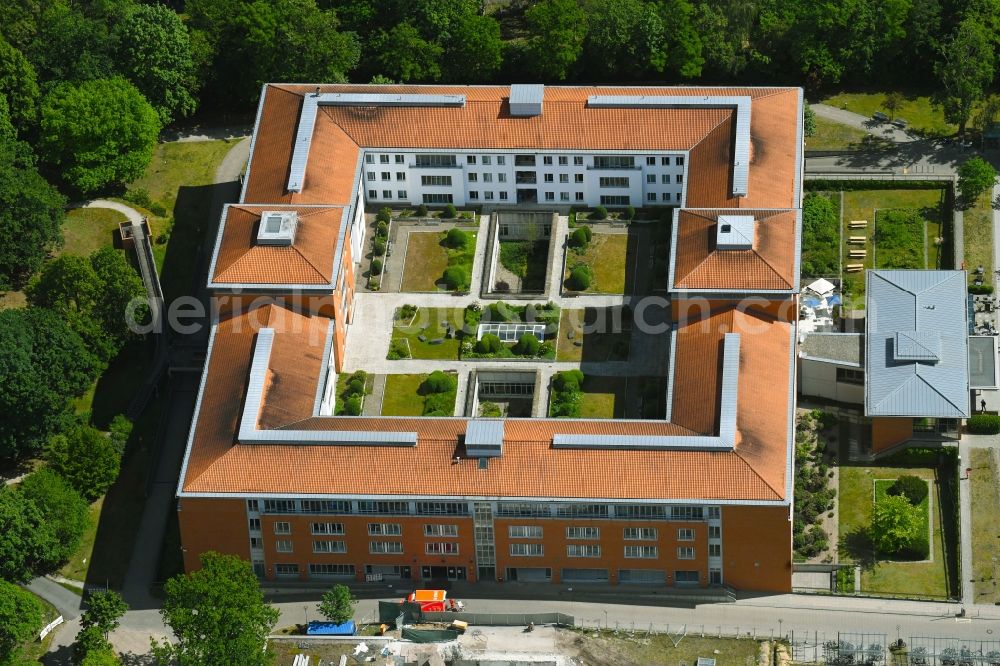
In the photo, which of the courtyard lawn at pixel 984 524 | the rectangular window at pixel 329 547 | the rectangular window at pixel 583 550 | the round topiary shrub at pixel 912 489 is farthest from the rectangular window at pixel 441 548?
the courtyard lawn at pixel 984 524

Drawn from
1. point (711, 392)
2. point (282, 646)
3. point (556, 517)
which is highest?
point (711, 392)

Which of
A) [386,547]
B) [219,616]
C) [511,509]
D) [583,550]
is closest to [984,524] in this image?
[583,550]

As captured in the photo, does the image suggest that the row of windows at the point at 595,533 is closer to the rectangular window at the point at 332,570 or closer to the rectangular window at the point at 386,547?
the rectangular window at the point at 386,547

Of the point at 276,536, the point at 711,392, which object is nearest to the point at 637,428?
the point at 711,392

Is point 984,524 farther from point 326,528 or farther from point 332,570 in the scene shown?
point 326,528

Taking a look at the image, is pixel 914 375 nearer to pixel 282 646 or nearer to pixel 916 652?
pixel 916 652

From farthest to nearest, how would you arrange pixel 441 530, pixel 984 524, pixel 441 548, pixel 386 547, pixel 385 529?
pixel 984 524
pixel 386 547
pixel 441 548
pixel 385 529
pixel 441 530

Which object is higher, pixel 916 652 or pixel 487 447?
pixel 487 447
